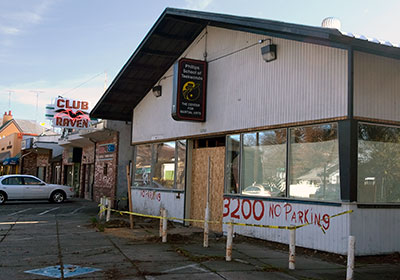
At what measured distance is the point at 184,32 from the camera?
44.7ft

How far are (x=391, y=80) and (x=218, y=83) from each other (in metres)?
5.00

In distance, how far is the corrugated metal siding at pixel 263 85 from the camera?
8.98 meters

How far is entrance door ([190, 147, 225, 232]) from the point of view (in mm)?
12406

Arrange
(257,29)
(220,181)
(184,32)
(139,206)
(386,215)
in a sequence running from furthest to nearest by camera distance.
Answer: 1. (139,206)
2. (184,32)
3. (220,181)
4. (257,29)
5. (386,215)

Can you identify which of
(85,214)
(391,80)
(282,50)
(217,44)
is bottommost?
(85,214)

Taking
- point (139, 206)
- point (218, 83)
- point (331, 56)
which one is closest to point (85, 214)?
point (139, 206)

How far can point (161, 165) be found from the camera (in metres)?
15.5

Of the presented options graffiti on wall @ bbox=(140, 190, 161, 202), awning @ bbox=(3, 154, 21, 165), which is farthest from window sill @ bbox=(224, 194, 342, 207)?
awning @ bbox=(3, 154, 21, 165)

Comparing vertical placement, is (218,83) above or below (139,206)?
above

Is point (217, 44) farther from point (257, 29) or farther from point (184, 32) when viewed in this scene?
point (257, 29)

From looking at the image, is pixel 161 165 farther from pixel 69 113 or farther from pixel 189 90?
pixel 69 113

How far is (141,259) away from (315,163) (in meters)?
4.25

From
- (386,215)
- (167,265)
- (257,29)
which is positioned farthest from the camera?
(257,29)

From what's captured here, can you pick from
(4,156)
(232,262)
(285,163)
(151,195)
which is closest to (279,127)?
(285,163)
